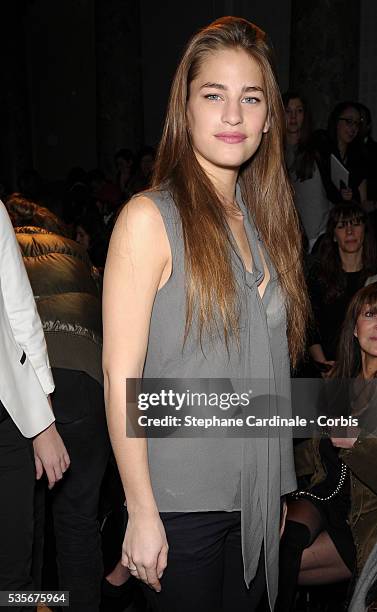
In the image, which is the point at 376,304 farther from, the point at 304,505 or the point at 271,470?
the point at 271,470

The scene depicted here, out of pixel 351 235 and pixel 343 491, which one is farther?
pixel 351 235

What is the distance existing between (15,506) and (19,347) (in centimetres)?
42

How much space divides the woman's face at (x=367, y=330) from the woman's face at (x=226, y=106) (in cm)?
172

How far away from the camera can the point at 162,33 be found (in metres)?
12.2

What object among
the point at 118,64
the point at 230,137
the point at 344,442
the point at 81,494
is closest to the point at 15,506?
the point at 81,494

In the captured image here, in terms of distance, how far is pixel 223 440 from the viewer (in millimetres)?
1649

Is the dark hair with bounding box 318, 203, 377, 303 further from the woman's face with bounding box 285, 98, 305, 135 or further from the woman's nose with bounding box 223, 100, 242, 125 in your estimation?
the woman's nose with bounding box 223, 100, 242, 125

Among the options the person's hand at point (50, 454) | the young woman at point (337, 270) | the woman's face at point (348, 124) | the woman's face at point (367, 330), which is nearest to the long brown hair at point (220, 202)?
the person's hand at point (50, 454)

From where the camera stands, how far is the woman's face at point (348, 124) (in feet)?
17.5

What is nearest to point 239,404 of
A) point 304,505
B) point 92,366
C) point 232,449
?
point 232,449

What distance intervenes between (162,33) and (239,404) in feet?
37.4

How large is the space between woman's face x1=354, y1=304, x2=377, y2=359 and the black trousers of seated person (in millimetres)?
1092

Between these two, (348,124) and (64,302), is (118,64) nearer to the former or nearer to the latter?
(348,124)

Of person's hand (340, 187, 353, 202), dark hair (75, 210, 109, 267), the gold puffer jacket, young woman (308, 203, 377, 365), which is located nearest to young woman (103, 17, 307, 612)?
the gold puffer jacket
